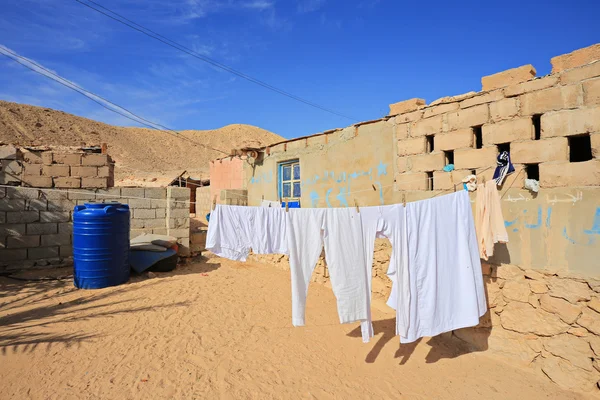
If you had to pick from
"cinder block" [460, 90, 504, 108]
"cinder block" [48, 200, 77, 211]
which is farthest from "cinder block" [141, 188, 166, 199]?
"cinder block" [460, 90, 504, 108]

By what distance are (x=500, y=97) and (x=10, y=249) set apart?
9545 millimetres

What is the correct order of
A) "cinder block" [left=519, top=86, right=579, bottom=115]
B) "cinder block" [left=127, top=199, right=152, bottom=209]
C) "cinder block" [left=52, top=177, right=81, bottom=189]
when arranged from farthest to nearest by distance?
"cinder block" [left=127, top=199, right=152, bottom=209]
"cinder block" [left=52, top=177, right=81, bottom=189]
"cinder block" [left=519, top=86, right=579, bottom=115]

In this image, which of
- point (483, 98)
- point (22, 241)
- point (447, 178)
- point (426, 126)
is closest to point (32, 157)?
point (22, 241)

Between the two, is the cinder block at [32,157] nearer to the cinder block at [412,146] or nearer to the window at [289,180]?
the window at [289,180]

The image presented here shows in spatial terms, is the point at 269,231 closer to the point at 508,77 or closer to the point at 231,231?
the point at 231,231

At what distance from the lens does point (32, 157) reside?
7.26 m

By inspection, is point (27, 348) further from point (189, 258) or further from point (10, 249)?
point (189, 258)

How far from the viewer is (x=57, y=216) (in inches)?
289

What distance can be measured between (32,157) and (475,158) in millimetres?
8940

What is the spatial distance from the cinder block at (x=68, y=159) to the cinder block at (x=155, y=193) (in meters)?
1.58

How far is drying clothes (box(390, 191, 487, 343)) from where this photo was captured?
3576 mm

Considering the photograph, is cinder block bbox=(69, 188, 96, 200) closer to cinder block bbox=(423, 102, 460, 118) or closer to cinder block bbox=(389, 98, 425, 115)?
cinder block bbox=(389, 98, 425, 115)

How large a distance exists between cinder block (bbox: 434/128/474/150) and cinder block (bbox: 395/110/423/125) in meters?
0.54

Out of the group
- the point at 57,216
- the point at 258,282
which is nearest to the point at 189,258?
the point at 258,282
